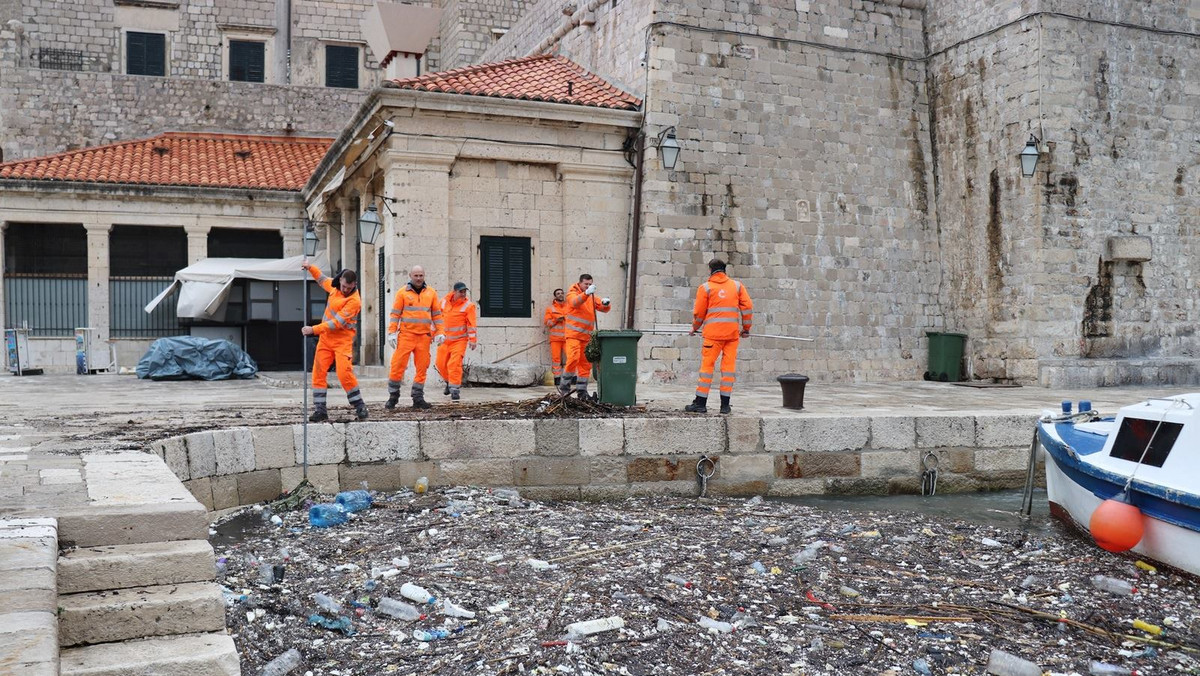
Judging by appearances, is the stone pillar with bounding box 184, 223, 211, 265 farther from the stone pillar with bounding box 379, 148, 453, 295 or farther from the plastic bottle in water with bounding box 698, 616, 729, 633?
the plastic bottle in water with bounding box 698, 616, 729, 633

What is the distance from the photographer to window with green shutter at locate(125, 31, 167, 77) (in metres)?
27.4

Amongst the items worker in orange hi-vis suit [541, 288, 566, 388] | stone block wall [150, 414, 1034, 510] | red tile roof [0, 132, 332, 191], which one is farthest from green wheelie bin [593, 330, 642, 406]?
red tile roof [0, 132, 332, 191]

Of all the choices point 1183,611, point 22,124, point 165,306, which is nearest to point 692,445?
point 1183,611

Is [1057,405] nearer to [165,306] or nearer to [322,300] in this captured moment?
[322,300]

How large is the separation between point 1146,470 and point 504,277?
32.2 ft

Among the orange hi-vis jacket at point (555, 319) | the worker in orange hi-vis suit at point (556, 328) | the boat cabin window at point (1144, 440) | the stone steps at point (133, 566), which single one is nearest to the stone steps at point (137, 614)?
the stone steps at point (133, 566)

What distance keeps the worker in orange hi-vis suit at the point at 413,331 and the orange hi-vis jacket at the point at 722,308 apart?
3.07m

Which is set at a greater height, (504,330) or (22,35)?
(22,35)

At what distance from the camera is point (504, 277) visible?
15.8 m

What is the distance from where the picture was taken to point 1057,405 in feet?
42.7

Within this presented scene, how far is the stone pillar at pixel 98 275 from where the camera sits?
21484mm

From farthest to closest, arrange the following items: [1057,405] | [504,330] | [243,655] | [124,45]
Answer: [124,45] < [504,330] < [1057,405] < [243,655]

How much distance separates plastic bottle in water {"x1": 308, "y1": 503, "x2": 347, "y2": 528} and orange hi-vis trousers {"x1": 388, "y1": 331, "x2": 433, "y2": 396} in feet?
8.73

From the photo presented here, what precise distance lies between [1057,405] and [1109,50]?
7.11 meters
